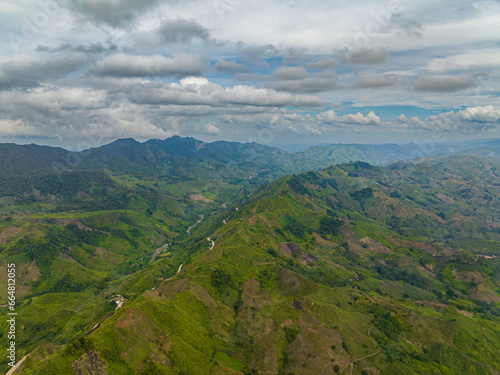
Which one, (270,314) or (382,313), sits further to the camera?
(382,313)

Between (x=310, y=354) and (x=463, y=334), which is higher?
(x=310, y=354)

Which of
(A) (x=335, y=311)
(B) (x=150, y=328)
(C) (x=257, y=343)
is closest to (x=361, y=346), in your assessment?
(A) (x=335, y=311)

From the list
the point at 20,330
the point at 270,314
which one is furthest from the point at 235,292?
the point at 20,330

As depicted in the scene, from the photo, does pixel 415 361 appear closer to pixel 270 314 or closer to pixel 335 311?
pixel 335 311

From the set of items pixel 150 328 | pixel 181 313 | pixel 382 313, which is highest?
pixel 150 328

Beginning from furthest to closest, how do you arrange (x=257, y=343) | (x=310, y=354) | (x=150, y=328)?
(x=257, y=343) < (x=310, y=354) < (x=150, y=328)

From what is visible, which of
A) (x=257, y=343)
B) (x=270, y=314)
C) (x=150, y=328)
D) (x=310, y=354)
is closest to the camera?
(x=150, y=328)

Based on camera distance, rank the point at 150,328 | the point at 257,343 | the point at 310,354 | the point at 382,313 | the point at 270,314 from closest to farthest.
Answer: the point at 150,328 < the point at 310,354 < the point at 257,343 < the point at 270,314 < the point at 382,313

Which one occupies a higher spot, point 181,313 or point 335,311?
point 181,313

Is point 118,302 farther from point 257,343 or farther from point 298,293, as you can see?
point 298,293
